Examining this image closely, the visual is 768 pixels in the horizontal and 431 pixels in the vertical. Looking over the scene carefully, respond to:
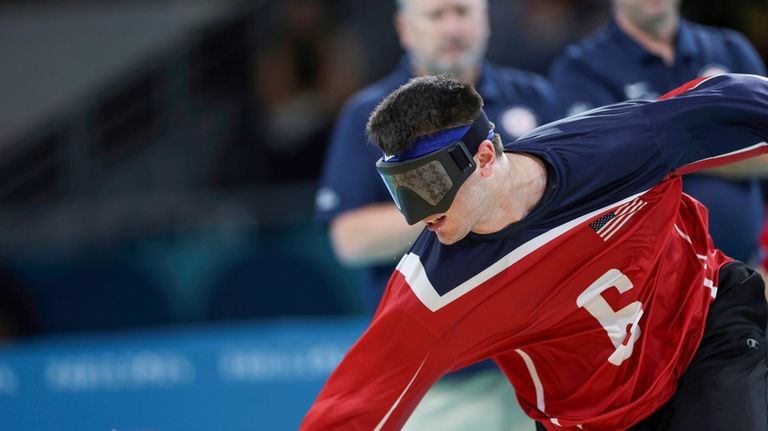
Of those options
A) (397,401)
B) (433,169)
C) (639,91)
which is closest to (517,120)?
(639,91)

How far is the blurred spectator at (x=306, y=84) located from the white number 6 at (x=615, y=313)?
5.30 metres

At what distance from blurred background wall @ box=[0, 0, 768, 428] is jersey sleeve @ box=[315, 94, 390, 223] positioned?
289 centimetres

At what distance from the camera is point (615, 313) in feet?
10.00

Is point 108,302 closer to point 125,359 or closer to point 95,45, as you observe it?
point 125,359

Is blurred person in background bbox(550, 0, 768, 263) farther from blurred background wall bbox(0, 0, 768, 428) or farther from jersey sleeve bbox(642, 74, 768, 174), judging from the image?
blurred background wall bbox(0, 0, 768, 428)

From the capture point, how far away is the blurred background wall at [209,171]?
24.9 feet

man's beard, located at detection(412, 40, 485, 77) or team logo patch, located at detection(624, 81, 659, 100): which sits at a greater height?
man's beard, located at detection(412, 40, 485, 77)

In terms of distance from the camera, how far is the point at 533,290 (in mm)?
2928

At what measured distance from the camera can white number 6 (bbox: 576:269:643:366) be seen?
3.02 m

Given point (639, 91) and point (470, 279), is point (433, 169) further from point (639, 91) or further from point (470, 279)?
point (639, 91)

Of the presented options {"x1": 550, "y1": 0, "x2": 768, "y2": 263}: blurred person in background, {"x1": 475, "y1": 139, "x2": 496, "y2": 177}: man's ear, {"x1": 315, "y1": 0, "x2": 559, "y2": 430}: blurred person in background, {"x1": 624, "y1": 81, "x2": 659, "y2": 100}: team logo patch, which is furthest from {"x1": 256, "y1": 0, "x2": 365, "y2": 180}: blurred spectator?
{"x1": 475, "y1": 139, "x2": 496, "y2": 177}: man's ear

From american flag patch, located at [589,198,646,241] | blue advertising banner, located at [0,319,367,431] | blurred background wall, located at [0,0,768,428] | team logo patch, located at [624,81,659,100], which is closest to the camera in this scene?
american flag patch, located at [589,198,646,241]

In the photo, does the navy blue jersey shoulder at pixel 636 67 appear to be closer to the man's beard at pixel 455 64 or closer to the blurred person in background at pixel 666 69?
the blurred person in background at pixel 666 69

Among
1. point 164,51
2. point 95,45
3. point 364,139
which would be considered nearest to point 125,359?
point 364,139
